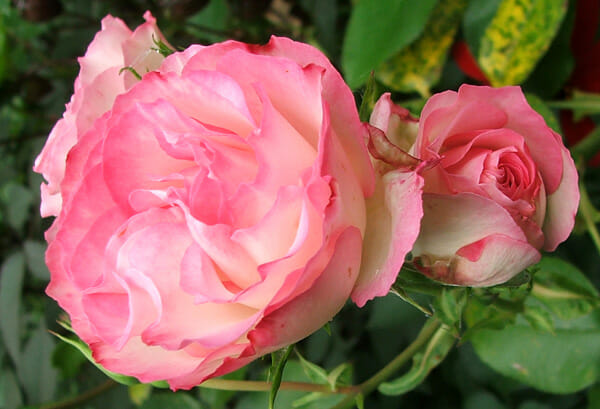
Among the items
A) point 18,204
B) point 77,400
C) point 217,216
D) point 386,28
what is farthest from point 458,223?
point 18,204

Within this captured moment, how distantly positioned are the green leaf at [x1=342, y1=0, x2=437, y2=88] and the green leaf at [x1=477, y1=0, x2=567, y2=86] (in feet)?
0.26

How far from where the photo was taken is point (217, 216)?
0.86 feet

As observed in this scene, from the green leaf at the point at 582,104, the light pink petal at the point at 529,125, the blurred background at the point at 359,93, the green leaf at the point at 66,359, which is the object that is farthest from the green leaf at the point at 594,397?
the green leaf at the point at 66,359

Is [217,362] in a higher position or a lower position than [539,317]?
higher

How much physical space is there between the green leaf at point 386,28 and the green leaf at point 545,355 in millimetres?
277

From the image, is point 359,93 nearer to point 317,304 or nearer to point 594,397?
point 317,304

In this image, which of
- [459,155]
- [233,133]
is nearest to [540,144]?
[459,155]

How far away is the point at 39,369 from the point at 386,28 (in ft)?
2.03

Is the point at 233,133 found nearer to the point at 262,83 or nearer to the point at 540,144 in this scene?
the point at 262,83

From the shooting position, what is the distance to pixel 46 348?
77 centimetres

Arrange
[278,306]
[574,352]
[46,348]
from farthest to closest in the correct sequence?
[46,348] < [574,352] < [278,306]

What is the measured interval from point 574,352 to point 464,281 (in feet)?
1.07

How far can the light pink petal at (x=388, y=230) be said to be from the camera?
9.2 inches

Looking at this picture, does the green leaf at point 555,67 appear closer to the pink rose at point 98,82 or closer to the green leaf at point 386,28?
the green leaf at point 386,28
